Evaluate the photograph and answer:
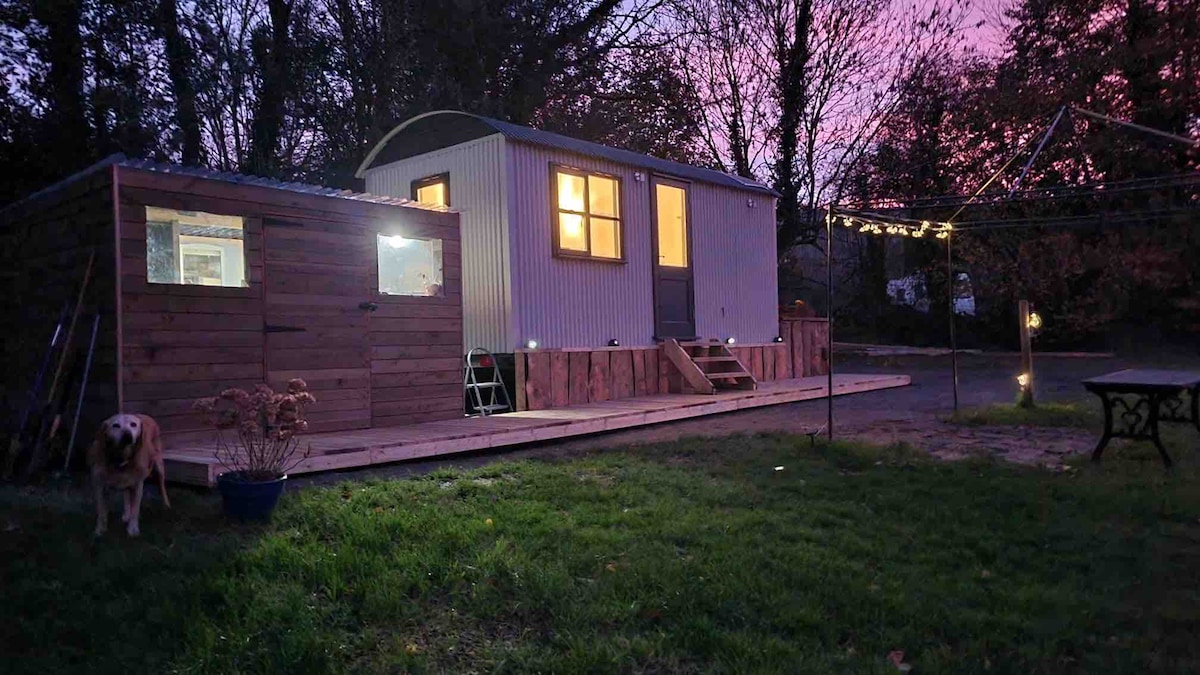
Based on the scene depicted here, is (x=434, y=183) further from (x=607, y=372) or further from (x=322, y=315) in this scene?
(x=322, y=315)

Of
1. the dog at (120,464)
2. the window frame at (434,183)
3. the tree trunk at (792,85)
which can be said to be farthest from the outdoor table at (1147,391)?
the tree trunk at (792,85)

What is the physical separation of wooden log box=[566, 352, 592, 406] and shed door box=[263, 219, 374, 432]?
291 centimetres

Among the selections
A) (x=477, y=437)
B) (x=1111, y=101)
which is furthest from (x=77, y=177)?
(x=1111, y=101)

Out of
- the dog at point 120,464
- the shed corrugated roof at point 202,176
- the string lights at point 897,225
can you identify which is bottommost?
the dog at point 120,464

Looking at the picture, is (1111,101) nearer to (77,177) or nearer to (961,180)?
(961,180)

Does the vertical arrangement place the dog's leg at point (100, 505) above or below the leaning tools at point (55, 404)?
below

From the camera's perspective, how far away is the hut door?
430 inches

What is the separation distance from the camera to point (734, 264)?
12.3m

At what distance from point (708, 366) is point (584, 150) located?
3.44 m

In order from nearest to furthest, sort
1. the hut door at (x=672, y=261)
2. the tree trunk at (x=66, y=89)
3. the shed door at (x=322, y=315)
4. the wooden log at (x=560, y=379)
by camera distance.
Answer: the shed door at (x=322, y=315) → the wooden log at (x=560, y=379) → the hut door at (x=672, y=261) → the tree trunk at (x=66, y=89)

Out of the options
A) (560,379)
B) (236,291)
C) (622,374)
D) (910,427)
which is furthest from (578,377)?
(236,291)

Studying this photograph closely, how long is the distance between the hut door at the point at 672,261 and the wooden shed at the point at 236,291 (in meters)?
3.55

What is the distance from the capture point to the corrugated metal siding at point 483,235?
9.07m

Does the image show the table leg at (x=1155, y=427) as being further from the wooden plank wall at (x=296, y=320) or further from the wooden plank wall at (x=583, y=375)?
the wooden plank wall at (x=296, y=320)
